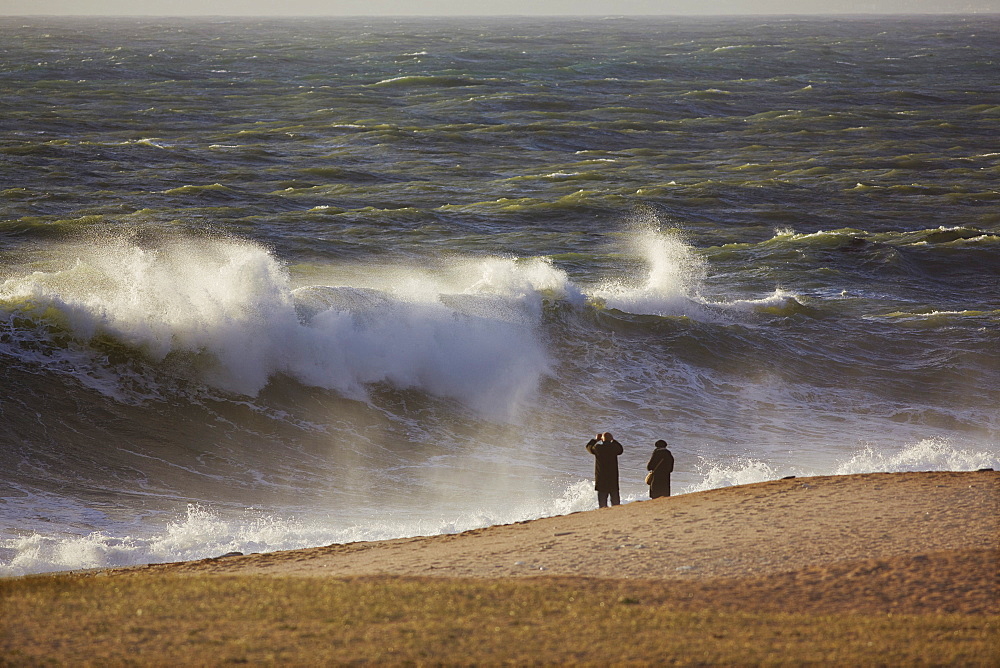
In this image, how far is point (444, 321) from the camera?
18.7 metres

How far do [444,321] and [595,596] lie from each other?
11645 mm

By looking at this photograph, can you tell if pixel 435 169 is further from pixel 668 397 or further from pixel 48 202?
pixel 668 397

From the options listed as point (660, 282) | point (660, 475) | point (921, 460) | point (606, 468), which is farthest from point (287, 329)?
point (921, 460)

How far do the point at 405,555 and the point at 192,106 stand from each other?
45.7m

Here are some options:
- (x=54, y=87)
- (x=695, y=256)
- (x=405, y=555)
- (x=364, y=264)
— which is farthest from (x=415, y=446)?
(x=54, y=87)

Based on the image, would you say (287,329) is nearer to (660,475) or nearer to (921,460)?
(660,475)

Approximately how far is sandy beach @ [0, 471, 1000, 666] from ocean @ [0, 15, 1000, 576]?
2374mm

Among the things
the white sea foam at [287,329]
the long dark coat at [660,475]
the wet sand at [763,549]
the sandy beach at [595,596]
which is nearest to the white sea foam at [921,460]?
the wet sand at [763,549]

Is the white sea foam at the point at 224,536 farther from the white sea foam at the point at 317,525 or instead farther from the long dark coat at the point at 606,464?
the long dark coat at the point at 606,464

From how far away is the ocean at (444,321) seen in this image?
13195 millimetres

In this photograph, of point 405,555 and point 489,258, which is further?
point 489,258

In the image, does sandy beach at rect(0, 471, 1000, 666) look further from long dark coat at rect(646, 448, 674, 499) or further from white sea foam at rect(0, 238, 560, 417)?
white sea foam at rect(0, 238, 560, 417)

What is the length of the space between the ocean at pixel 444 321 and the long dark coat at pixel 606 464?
3.50ft

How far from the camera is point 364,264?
24.1 meters
